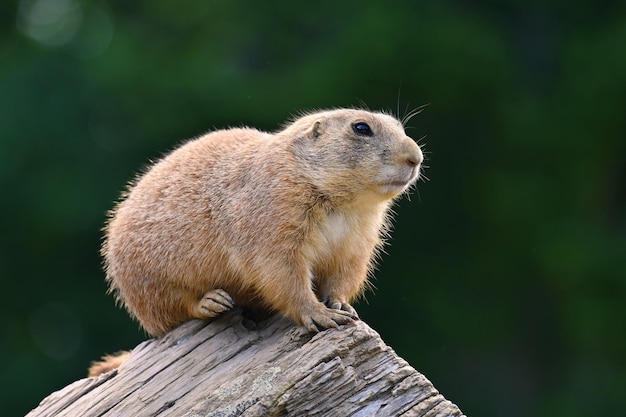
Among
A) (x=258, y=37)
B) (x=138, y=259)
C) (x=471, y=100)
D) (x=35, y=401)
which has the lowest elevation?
(x=35, y=401)

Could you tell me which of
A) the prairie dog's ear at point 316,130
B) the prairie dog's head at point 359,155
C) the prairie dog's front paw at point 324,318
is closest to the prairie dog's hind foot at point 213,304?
the prairie dog's front paw at point 324,318

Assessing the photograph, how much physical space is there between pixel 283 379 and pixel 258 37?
38.3 feet

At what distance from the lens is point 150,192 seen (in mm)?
7875

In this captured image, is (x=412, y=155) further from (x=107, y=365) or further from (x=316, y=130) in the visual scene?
(x=107, y=365)

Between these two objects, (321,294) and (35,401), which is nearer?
(321,294)

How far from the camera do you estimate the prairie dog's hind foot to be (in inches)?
285

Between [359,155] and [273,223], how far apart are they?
0.72 m

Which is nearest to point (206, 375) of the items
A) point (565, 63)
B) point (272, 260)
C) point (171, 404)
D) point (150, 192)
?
point (171, 404)

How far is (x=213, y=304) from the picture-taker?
7.25 m

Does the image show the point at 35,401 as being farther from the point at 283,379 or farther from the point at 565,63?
the point at 283,379

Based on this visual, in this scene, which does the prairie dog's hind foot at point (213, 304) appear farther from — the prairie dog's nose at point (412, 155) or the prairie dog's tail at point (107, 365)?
the prairie dog's nose at point (412, 155)

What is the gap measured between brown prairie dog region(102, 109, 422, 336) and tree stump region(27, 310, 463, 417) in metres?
0.22

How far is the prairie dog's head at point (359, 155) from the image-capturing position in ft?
23.7

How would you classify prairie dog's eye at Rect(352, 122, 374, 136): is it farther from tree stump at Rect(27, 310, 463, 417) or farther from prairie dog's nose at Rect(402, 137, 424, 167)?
tree stump at Rect(27, 310, 463, 417)
